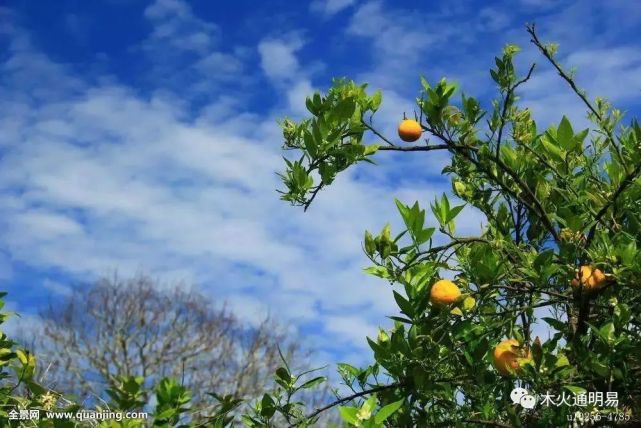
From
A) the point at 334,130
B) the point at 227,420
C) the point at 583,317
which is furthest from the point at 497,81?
the point at 227,420

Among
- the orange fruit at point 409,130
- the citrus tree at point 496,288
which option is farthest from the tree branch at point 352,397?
the orange fruit at point 409,130

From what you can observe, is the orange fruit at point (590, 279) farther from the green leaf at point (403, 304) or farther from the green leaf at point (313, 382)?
the green leaf at point (313, 382)

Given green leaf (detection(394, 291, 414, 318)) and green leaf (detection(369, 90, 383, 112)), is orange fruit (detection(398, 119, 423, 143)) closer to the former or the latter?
green leaf (detection(369, 90, 383, 112))

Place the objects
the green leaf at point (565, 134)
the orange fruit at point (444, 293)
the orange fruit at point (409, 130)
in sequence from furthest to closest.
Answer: the orange fruit at point (409, 130) < the green leaf at point (565, 134) < the orange fruit at point (444, 293)

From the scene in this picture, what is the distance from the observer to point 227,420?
1.89 m

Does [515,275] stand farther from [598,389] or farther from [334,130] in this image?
[334,130]

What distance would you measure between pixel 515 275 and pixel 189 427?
3.17ft

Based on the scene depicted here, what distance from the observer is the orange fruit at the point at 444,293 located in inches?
72.9

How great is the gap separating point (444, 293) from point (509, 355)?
0.25 m

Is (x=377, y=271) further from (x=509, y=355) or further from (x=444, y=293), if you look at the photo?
(x=509, y=355)

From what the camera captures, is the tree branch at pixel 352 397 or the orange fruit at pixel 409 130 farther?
the orange fruit at pixel 409 130

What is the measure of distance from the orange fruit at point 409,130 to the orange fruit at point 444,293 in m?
0.59

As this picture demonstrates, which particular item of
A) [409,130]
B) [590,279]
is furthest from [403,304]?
[409,130]

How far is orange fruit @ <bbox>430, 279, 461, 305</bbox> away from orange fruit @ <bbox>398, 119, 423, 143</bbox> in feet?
1.94
